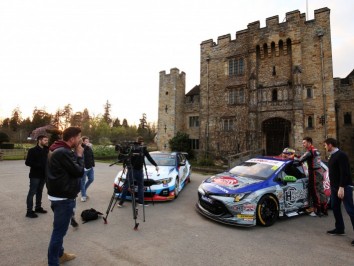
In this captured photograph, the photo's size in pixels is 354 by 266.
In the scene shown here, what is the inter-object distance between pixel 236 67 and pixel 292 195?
781 inches

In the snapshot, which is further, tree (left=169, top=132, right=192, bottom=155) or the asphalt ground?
tree (left=169, top=132, right=192, bottom=155)

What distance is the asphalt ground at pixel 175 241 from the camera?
358cm

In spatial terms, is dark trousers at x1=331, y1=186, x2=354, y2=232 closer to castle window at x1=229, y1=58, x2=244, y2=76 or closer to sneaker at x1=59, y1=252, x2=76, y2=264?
sneaker at x1=59, y1=252, x2=76, y2=264

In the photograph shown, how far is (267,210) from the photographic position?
5.27m

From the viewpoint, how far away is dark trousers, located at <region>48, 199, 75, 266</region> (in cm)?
300

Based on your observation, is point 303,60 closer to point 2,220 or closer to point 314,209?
point 314,209

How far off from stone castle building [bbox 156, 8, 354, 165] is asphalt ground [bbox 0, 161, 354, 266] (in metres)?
15.6

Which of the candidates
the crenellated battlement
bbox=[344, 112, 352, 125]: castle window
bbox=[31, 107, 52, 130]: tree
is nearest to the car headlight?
the crenellated battlement

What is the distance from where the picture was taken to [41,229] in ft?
15.3

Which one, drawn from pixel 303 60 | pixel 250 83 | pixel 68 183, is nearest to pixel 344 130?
pixel 303 60

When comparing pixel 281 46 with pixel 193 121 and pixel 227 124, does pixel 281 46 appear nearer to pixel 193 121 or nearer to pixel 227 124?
pixel 227 124

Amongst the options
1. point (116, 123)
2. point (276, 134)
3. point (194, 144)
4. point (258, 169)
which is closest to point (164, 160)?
point (258, 169)

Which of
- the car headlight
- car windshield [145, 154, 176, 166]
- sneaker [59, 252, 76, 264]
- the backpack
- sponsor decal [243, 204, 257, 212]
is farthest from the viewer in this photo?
car windshield [145, 154, 176, 166]

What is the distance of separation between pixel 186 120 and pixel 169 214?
2368 cm
